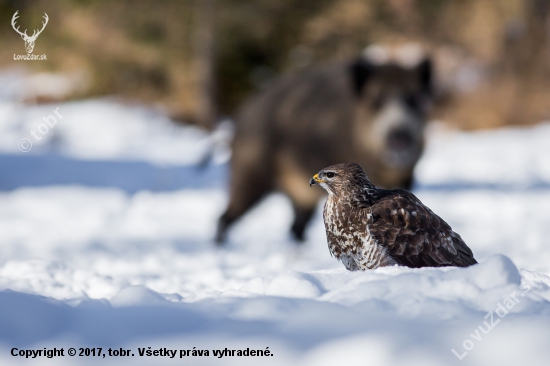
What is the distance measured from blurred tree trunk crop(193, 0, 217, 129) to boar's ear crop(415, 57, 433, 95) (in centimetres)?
1307

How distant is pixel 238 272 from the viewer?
202 inches

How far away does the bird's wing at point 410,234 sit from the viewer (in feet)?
9.59

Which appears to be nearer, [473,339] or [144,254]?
[473,339]

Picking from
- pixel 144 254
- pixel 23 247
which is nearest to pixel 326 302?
pixel 144 254

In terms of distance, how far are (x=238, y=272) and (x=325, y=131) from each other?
2.25m

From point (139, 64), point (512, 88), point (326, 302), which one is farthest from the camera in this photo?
point (139, 64)

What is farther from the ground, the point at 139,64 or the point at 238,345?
the point at 139,64

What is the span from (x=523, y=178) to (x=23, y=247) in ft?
27.8

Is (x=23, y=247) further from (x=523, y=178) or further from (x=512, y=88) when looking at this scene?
(x=512, y=88)

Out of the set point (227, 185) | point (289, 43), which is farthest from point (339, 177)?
point (289, 43)

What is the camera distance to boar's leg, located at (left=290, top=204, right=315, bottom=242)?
7.13 m

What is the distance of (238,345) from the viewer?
6.87ft

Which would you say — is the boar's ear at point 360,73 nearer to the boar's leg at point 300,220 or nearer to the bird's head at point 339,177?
the boar's leg at point 300,220

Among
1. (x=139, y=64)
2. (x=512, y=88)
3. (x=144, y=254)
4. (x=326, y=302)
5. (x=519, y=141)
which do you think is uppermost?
(x=139, y=64)
